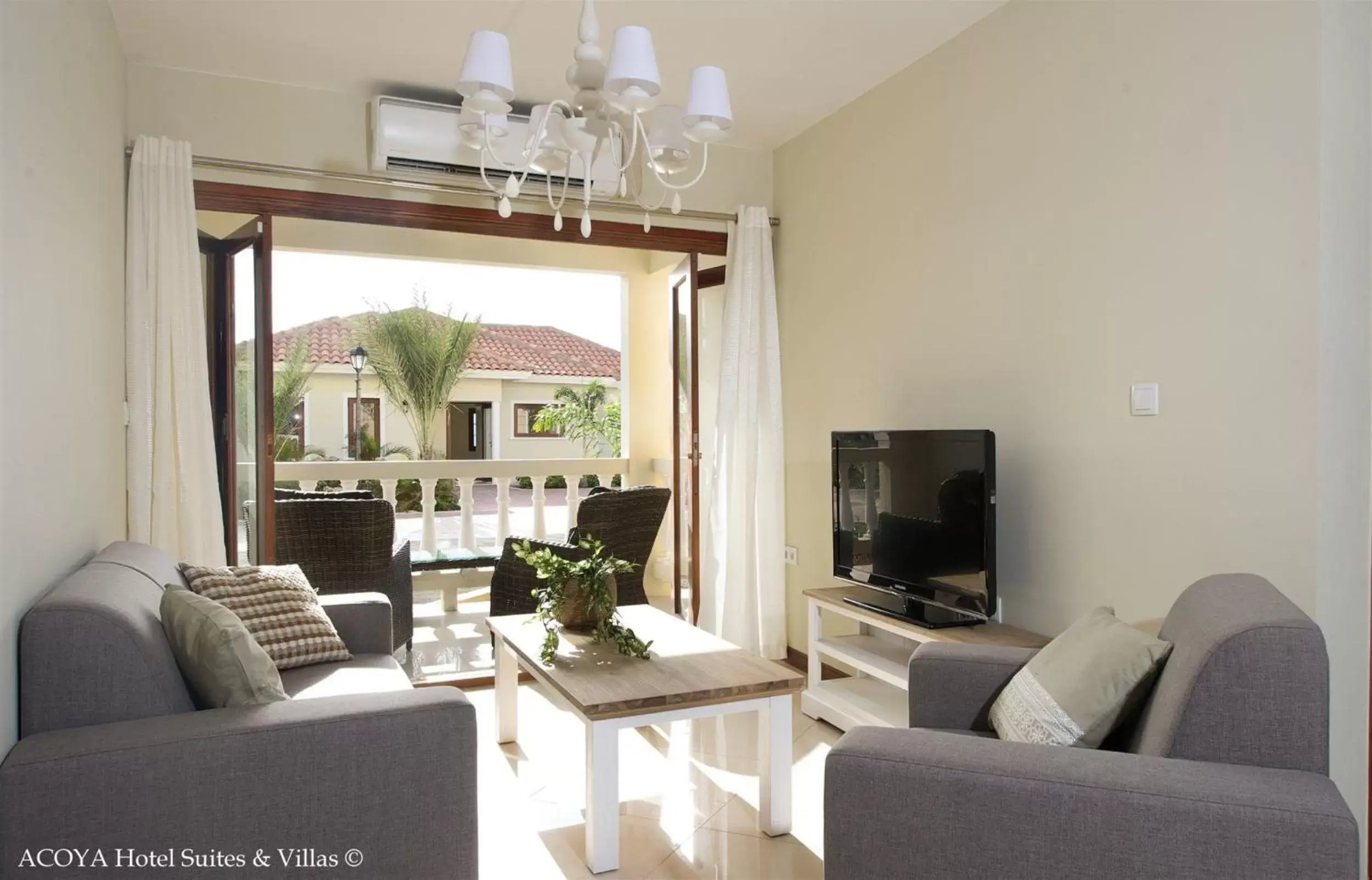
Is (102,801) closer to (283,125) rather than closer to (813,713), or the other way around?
(813,713)

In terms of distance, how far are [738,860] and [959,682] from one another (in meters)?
0.80

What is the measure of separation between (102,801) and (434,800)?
0.57m

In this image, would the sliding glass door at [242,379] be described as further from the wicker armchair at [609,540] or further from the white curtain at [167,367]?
the wicker armchair at [609,540]

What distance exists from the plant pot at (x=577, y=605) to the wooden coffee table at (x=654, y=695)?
6 centimetres

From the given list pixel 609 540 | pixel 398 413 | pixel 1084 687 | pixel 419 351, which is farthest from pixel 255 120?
pixel 398 413

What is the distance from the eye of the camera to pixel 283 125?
3721 millimetres

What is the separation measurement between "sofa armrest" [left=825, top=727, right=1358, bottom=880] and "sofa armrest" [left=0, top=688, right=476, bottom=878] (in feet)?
2.57

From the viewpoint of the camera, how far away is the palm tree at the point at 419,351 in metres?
7.85

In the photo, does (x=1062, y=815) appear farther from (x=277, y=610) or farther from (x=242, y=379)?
(x=242, y=379)

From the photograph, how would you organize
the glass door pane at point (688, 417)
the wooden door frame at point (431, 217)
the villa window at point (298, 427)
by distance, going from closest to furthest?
the wooden door frame at point (431, 217) → the glass door pane at point (688, 417) → the villa window at point (298, 427)

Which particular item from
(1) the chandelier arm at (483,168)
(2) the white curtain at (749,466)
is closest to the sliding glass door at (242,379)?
(1) the chandelier arm at (483,168)

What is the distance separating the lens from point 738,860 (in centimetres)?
244

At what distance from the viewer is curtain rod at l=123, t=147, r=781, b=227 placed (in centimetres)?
359

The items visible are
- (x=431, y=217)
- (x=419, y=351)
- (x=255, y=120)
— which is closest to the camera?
(x=255, y=120)
